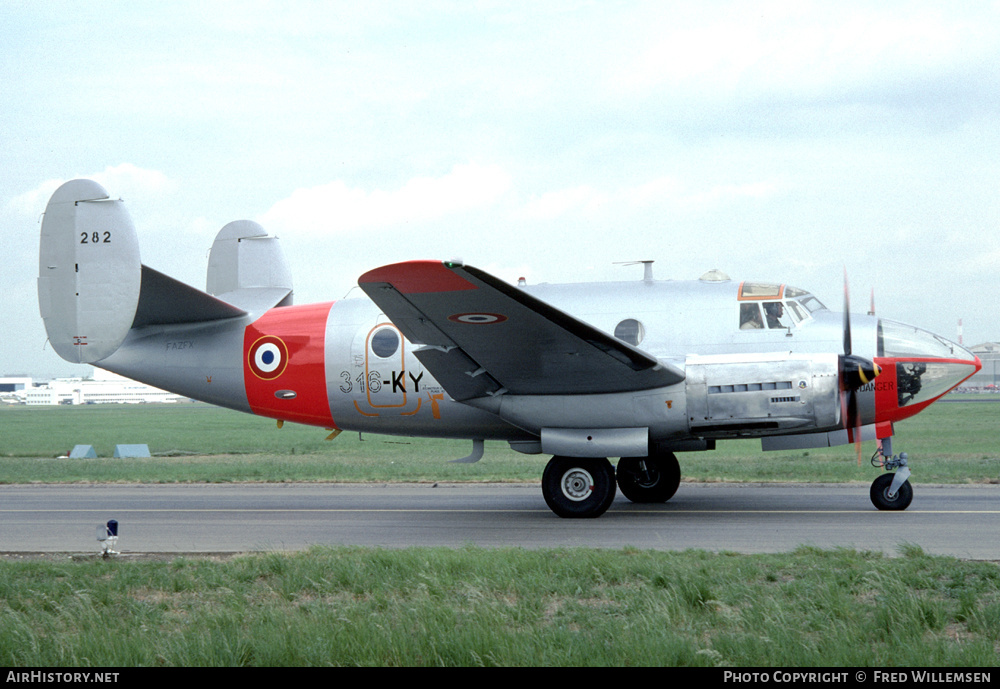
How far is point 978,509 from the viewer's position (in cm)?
1438

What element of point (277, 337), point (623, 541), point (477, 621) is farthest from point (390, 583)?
point (277, 337)

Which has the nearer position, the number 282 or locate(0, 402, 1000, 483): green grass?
the number 282

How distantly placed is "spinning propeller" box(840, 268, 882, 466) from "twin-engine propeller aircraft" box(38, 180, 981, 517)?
0.03 meters

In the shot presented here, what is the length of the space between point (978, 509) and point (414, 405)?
9.68 meters

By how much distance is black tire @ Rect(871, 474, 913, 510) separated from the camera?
14240mm

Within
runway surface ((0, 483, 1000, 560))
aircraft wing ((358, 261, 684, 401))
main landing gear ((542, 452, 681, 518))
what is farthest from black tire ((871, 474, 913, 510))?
main landing gear ((542, 452, 681, 518))

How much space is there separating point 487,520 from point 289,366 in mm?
5119

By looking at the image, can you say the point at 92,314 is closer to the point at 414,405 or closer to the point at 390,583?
the point at 414,405

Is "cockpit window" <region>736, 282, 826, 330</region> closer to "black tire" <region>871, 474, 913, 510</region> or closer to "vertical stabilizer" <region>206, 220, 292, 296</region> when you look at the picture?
"black tire" <region>871, 474, 913, 510</region>

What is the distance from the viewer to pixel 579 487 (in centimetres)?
1453

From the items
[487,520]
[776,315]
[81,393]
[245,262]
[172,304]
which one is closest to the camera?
[487,520]

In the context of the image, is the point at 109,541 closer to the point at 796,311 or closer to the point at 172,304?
the point at 172,304

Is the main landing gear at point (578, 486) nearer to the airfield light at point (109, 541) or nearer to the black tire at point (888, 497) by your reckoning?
A: the black tire at point (888, 497)

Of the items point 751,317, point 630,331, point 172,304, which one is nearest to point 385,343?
point 172,304
